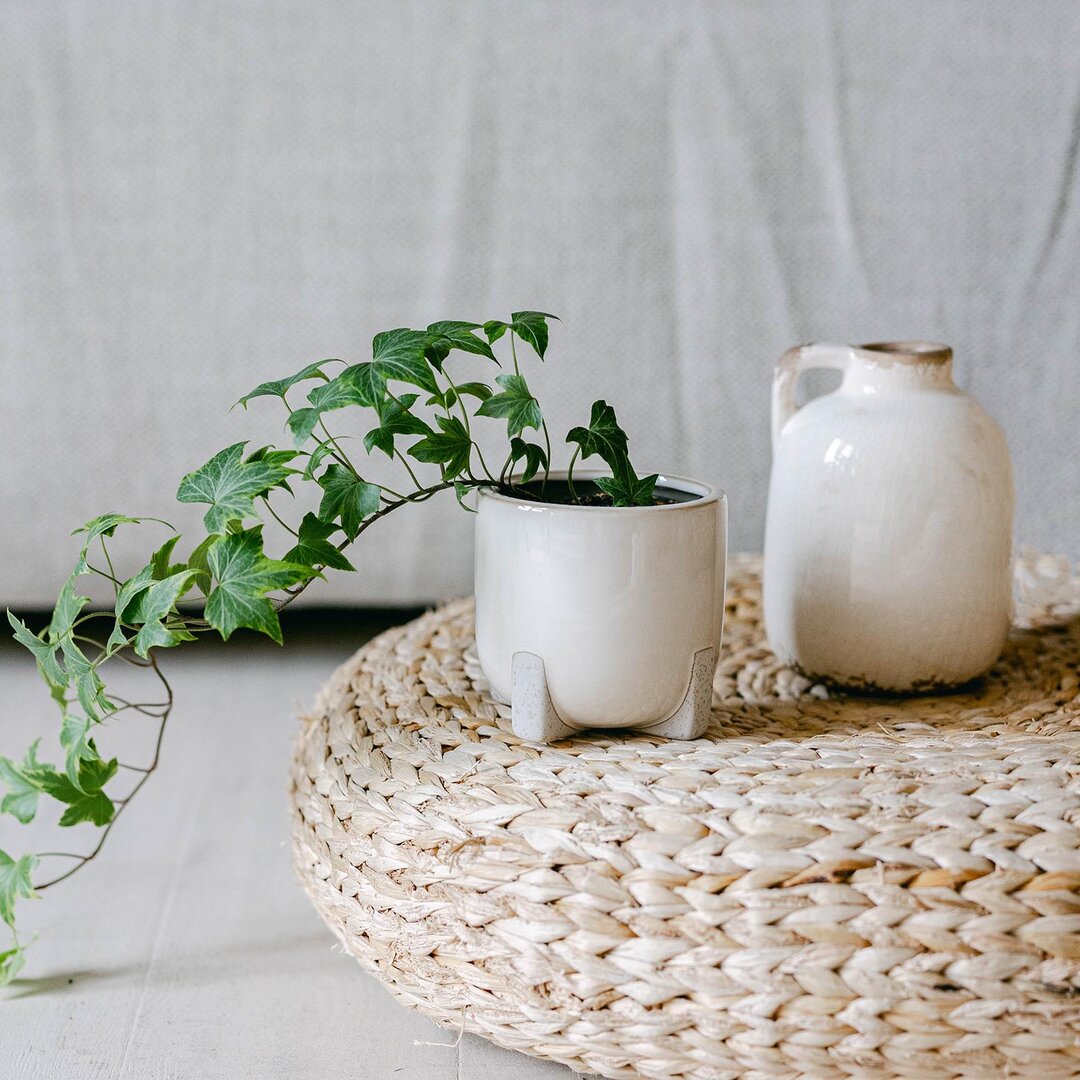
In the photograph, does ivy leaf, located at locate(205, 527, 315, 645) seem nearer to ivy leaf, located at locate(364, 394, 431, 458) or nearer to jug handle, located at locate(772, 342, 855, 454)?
ivy leaf, located at locate(364, 394, 431, 458)

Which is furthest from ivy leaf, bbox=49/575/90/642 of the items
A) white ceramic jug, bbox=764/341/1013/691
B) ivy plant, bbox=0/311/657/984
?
white ceramic jug, bbox=764/341/1013/691

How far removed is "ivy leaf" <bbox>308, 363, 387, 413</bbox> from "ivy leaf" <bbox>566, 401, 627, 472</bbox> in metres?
0.10

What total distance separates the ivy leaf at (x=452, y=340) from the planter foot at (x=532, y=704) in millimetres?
156

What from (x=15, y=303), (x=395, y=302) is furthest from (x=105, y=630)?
(x=395, y=302)

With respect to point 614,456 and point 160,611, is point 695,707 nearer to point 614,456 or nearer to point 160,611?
point 614,456

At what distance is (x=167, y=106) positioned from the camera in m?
1.06

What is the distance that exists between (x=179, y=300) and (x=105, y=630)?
14.7 inches

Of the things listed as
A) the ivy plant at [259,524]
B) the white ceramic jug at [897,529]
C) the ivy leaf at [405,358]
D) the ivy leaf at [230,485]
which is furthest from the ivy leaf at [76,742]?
the white ceramic jug at [897,529]

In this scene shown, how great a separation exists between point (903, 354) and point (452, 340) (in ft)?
0.94

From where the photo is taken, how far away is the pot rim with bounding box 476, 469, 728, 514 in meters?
0.60

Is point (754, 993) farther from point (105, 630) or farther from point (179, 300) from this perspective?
point (105, 630)

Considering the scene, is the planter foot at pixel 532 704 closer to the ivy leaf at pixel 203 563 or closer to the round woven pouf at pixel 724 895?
the round woven pouf at pixel 724 895

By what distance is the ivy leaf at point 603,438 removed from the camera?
627 mm

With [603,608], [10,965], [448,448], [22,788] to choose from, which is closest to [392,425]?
[448,448]
